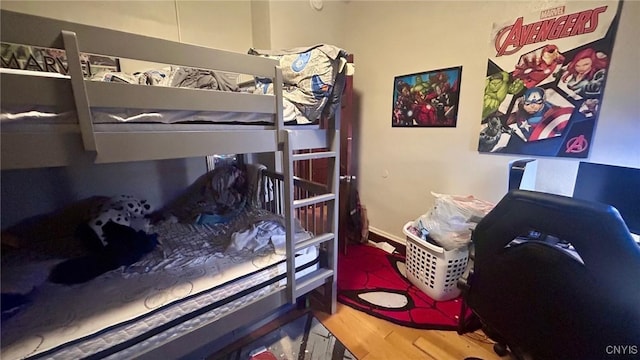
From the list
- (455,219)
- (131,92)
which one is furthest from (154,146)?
(455,219)

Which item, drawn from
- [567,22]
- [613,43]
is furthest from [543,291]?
[567,22]

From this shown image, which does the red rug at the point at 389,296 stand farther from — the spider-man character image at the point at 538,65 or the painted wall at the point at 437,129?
the spider-man character image at the point at 538,65

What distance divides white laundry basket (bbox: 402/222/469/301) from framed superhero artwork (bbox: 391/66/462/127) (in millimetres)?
983

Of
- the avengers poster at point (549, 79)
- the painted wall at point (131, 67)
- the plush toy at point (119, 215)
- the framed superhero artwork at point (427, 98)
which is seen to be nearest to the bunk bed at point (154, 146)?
the plush toy at point (119, 215)

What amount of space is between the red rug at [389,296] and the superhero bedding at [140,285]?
598 millimetres

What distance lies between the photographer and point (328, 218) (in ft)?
5.50

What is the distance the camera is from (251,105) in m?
1.14

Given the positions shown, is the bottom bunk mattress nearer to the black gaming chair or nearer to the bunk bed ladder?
the bunk bed ladder

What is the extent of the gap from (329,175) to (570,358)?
48.7 inches

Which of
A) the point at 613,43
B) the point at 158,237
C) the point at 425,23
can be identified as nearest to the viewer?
the point at 613,43

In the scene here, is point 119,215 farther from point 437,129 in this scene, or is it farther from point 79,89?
point 437,129

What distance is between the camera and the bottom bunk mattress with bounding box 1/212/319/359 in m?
0.92

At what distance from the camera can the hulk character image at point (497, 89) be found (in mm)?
1742

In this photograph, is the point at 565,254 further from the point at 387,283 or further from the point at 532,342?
the point at 387,283
